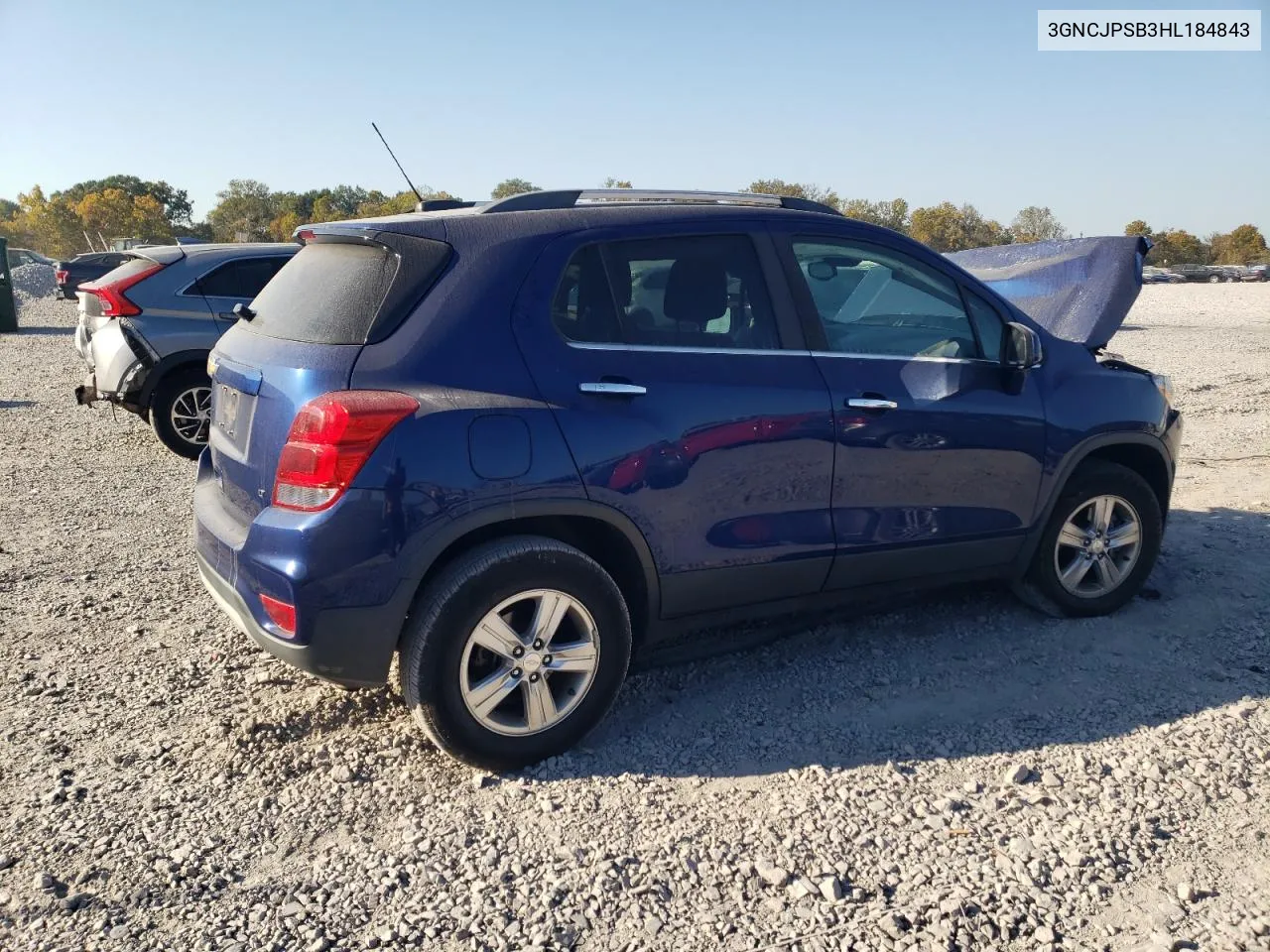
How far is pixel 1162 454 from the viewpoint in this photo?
4879 millimetres

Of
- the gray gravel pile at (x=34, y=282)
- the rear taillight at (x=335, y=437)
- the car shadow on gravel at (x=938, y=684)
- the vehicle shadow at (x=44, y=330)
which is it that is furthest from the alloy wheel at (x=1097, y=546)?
the gray gravel pile at (x=34, y=282)

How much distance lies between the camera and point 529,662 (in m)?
3.44

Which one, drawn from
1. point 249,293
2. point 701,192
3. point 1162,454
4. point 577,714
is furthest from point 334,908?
point 249,293

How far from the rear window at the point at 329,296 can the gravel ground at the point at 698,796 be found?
148 centimetres

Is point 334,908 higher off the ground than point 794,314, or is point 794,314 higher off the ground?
point 794,314

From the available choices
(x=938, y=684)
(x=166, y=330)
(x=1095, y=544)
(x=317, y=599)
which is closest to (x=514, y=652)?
(x=317, y=599)

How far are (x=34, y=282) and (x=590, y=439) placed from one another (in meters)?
38.7

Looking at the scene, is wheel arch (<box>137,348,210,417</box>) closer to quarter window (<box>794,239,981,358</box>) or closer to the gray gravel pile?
quarter window (<box>794,239,981,358</box>)

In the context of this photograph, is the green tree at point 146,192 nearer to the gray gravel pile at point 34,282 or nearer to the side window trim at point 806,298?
the gray gravel pile at point 34,282

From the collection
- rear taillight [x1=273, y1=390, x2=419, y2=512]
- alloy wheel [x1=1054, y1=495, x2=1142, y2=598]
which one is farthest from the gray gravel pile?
alloy wheel [x1=1054, y1=495, x2=1142, y2=598]

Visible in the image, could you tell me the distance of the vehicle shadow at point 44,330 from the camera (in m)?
20.7

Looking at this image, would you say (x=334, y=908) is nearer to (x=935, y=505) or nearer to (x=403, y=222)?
(x=403, y=222)

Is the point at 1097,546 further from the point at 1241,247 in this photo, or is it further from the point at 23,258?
the point at 1241,247

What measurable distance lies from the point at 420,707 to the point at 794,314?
2028 mm
